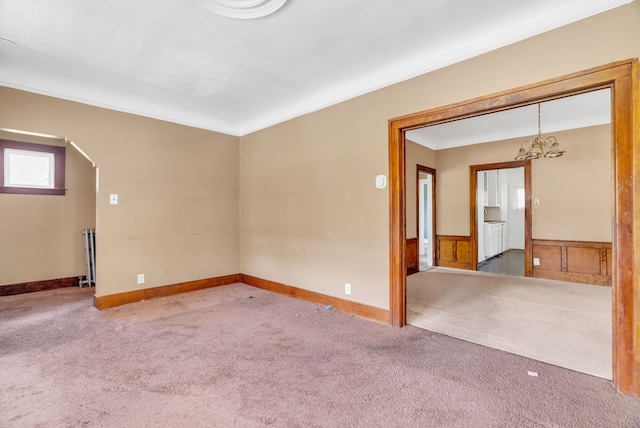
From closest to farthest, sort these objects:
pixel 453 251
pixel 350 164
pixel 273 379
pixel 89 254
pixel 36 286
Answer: pixel 273 379
pixel 350 164
pixel 36 286
pixel 89 254
pixel 453 251

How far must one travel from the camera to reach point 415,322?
3.10 meters

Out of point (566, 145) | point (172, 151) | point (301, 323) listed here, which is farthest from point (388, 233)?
point (566, 145)

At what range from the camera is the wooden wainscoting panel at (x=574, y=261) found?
4.71 m

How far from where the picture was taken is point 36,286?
4.21 metres

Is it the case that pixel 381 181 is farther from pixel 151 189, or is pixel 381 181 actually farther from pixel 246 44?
pixel 151 189

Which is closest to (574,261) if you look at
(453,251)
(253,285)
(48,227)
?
(453,251)

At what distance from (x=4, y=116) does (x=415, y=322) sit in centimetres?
475

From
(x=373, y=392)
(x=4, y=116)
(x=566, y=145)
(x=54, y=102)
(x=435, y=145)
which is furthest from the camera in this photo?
(x=435, y=145)

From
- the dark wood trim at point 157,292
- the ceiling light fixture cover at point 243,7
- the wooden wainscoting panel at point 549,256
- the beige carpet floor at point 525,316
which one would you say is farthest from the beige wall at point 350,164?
the wooden wainscoting panel at point 549,256

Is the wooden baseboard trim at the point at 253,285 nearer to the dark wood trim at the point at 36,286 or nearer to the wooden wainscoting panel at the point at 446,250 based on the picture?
the dark wood trim at the point at 36,286

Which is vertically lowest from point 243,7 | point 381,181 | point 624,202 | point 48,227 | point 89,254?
point 89,254

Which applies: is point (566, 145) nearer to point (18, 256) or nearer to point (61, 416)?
point (61, 416)

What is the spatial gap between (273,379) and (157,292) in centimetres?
270

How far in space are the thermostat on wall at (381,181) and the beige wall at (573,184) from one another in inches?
153
